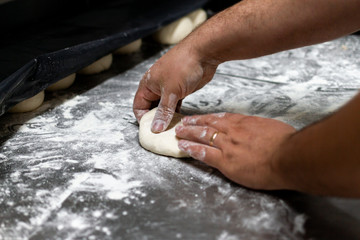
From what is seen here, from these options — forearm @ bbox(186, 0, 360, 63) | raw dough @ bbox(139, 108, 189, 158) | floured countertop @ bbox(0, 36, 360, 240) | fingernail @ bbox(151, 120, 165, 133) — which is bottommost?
floured countertop @ bbox(0, 36, 360, 240)

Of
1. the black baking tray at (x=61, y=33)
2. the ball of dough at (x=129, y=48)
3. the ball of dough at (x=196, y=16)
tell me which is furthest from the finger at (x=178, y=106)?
the ball of dough at (x=196, y=16)

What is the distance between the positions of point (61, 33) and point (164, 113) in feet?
2.77

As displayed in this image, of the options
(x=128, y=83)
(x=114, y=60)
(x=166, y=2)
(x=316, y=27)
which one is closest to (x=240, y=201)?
(x=316, y=27)

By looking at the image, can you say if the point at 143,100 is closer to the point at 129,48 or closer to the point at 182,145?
the point at 182,145

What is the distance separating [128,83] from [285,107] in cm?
76

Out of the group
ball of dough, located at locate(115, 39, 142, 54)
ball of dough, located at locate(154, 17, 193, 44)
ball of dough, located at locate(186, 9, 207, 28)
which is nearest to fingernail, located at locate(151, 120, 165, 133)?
ball of dough, located at locate(115, 39, 142, 54)

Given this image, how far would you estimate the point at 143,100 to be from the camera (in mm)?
1609

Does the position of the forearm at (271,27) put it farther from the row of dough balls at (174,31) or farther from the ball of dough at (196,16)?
the ball of dough at (196,16)

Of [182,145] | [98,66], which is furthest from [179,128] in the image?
[98,66]

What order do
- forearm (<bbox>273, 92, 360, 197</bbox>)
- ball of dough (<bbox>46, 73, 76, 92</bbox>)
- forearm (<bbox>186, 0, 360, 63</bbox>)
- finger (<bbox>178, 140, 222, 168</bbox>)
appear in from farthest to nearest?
1. ball of dough (<bbox>46, 73, 76, 92</bbox>)
2. forearm (<bbox>186, 0, 360, 63</bbox>)
3. finger (<bbox>178, 140, 222, 168</bbox>)
4. forearm (<bbox>273, 92, 360, 197</bbox>)

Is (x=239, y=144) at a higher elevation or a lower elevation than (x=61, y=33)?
lower

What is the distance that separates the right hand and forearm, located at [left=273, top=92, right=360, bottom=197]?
474 mm

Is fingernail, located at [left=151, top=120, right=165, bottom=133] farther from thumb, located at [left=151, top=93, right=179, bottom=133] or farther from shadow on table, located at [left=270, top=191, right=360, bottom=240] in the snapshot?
shadow on table, located at [left=270, top=191, right=360, bottom=240]

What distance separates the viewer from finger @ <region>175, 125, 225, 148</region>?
132cm
